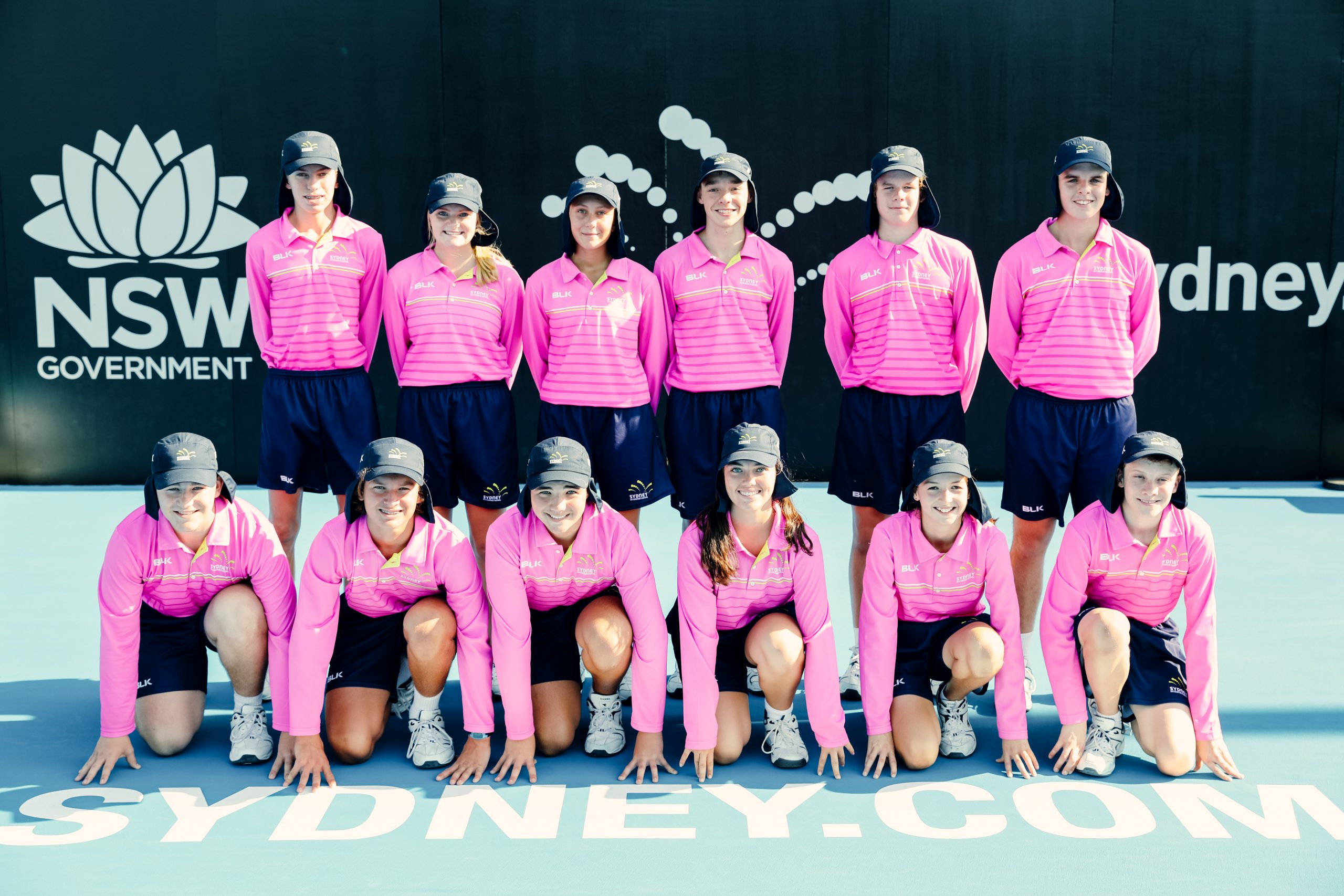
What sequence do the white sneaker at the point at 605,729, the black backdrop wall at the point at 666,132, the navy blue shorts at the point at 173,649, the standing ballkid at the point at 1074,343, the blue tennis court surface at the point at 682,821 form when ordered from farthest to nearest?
the black backdrop wall at the point at 666,132, the standing ballkid at the point at 1074,343, the navy blue shorts at the point at 173,649, the white sneaker at the point at 605,729, the blue tennis court surface at the point at 682,821

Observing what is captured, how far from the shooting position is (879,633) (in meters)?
3.55

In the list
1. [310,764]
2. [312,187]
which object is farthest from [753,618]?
[312,187]

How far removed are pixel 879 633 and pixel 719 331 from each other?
1.29 metres

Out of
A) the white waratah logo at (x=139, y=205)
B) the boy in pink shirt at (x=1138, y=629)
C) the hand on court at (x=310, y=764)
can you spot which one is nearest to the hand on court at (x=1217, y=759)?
the boy in pink shirt at (x=1138, y=629)

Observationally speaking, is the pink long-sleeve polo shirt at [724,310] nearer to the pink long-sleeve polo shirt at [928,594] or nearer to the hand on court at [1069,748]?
the pink long-sleeve polo shirt at [928,594]

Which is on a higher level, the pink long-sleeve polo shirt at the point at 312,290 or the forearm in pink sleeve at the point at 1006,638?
the pink long-sleeve polo shirt at the point at 312,290

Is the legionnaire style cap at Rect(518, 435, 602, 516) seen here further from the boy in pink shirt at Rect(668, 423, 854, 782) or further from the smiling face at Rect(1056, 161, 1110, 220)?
the smiling face at Rect(1056, 161, 1110, 220)

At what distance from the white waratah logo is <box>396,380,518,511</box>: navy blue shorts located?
12.7 feet

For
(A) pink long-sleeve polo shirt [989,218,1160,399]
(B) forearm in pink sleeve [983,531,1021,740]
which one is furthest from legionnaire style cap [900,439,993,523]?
(A) pink long-sleeve polo shirt [989,218,1160,399]

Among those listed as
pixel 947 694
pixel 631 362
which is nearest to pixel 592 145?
pixel 631 362

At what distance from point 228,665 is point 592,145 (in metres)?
4.70

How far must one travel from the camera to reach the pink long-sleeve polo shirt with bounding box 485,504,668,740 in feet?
11.6

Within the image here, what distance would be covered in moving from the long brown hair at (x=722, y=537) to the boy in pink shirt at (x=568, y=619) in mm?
200

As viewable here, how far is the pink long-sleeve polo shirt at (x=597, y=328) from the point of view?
165 inches
